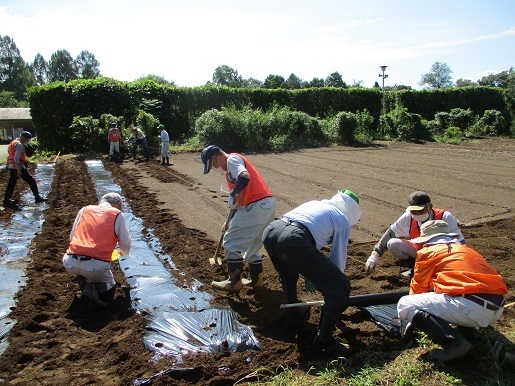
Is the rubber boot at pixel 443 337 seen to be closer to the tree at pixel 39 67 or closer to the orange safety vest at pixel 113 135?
the orange safety vest at pixel 113 135

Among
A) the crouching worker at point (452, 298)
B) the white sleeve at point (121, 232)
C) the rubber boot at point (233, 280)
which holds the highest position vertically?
the white sleeve at point (121, 232)

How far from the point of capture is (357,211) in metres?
3.50

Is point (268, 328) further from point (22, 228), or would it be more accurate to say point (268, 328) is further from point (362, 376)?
point (22, 228)

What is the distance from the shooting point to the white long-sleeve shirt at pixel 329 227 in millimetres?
3352

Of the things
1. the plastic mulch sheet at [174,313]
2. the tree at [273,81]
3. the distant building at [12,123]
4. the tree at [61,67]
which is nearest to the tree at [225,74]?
the tree at [273,81]

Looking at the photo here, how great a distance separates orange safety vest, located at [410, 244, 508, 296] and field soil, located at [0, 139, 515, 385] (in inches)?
21.6

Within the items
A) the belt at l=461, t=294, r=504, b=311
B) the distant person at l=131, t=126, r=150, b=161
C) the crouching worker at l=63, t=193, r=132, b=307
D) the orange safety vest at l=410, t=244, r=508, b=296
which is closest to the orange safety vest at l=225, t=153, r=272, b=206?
the crouching worker at l=63, t=193, r=132, b=307

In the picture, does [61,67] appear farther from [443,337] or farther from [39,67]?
[443,337]

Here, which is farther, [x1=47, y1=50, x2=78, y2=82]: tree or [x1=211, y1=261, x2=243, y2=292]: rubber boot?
[x1=47, y1=50, x2=78, y2=82]: tree

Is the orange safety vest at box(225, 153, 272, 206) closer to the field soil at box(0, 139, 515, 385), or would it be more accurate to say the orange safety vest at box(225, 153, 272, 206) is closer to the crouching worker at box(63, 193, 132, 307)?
the field soil at box(0, 139, 515, 385)

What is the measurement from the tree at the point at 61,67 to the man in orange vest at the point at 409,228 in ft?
339

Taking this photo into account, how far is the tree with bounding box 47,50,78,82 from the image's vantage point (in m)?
95.9

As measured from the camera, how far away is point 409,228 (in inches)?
177

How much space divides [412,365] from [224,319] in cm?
164
